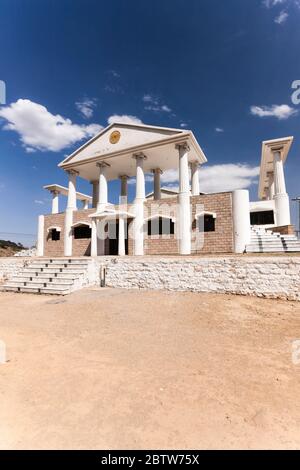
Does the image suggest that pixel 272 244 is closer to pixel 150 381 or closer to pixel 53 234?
pixel 150 381

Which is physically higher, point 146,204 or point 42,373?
point 146,204

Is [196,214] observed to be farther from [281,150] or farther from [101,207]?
[281,150]

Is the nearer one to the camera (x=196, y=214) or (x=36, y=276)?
(x=36, y=276)

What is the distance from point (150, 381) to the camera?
3.59 m

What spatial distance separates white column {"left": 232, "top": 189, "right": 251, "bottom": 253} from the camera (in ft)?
51.3

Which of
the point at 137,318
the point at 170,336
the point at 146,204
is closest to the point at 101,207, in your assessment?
the point at 146,204

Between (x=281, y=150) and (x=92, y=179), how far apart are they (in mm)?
18622

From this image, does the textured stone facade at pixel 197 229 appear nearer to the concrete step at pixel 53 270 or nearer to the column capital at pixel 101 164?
the column capital at pixel 101 164

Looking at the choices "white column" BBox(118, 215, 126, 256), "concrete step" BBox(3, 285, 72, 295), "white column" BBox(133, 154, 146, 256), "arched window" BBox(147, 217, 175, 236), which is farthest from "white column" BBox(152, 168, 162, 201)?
"concrete step" BBox(3, 285, 72, 295)

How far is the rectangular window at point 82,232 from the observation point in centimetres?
2161

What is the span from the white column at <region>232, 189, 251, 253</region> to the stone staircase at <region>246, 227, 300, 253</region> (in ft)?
1.69

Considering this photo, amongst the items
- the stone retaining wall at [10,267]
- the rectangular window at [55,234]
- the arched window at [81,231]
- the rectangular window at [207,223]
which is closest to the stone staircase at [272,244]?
the rectangular window at [207,223]
